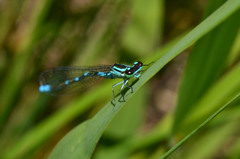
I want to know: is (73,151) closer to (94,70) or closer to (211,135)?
(94,70)

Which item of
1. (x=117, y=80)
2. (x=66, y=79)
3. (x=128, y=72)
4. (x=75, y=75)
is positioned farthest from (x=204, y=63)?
(x=66, y=79)

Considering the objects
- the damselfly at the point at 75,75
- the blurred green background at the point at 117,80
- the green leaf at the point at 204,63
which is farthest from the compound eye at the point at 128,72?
the green leaf at the point at 204,63

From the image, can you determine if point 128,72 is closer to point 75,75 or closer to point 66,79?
point 75,75

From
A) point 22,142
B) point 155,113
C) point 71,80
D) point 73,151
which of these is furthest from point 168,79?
point 73,151

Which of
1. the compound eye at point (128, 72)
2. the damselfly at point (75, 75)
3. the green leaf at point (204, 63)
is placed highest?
the damselfly at point (75, 75)

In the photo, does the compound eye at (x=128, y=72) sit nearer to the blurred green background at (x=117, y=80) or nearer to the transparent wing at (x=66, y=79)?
the blurred green background at (x=117, y=80)
